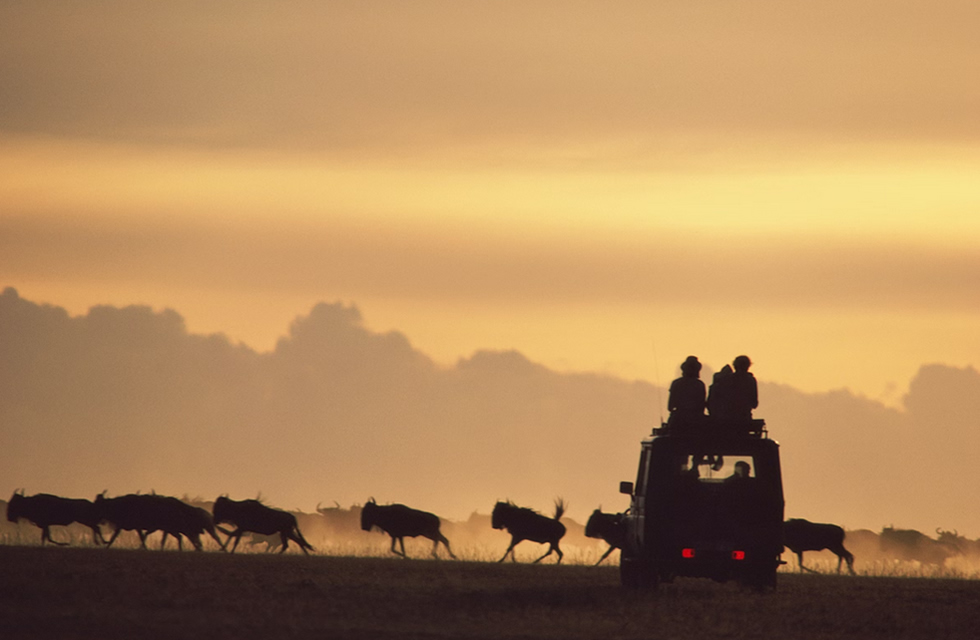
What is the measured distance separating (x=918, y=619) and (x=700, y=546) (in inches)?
131

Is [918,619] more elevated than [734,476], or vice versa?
[734,476]

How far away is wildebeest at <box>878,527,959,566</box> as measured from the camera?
72.8 meters

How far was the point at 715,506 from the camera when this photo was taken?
77.0ft

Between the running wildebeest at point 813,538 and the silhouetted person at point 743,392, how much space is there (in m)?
15.8

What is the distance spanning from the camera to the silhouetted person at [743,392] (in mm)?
23516

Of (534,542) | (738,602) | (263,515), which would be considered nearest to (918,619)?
(738,602)

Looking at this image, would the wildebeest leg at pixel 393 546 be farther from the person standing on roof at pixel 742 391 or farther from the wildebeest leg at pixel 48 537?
the person standing on roof at pixel 742 391

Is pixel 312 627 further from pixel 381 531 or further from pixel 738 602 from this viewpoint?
pixel 381 531

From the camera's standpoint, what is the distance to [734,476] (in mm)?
23578

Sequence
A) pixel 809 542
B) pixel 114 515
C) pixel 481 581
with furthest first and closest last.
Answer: pixel 809 542 → pixel 114 515 → pixel 481 581

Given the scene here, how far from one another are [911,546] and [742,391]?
5563 centimetres

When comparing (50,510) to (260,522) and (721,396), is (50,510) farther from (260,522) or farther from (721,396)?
(721,396)

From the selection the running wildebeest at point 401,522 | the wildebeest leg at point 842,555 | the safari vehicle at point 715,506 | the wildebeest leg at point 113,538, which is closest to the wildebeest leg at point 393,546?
the running wildebeest at point 401,522

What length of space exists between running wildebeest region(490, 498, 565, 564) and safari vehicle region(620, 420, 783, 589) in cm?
1422
